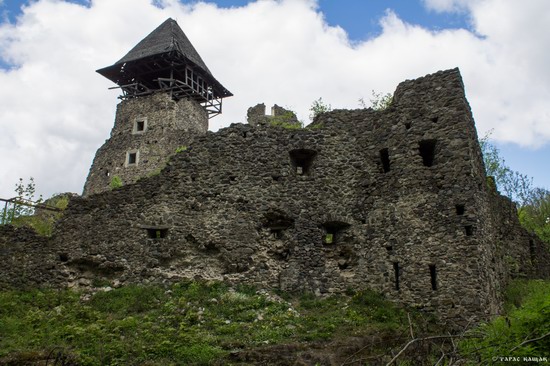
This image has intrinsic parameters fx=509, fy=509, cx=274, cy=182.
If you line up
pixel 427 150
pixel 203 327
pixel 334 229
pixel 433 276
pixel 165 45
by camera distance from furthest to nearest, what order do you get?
1. pixel 165 45
2. pixel 334 229
3. pixel 427 150
4. pixel 433 276
5. pixel 203 327

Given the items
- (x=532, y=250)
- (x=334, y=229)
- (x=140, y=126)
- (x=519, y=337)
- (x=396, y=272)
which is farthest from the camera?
(x=140, y=126)

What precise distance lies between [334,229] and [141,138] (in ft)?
59.0

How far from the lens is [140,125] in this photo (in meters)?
29.9

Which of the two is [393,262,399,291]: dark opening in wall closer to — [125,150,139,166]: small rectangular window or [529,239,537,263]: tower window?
[529,239,537,263]: tower window

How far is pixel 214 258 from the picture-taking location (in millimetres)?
13719

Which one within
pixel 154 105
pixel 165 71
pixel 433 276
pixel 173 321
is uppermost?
pixel 165 71

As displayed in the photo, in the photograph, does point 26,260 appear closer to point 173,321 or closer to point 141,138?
point 173,321

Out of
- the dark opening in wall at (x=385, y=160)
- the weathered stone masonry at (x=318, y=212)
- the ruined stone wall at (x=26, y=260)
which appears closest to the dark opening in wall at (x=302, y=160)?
the weathered stone masonry at (x=318, y=212)

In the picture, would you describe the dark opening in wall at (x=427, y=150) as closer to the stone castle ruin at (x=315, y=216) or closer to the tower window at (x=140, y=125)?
the stone castle ruin at (x=315, y=216)

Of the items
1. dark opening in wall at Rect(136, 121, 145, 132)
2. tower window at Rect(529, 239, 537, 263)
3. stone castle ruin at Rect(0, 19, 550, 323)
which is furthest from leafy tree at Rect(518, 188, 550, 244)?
dark opening in wall at Rect(136, 121, 145, 132)

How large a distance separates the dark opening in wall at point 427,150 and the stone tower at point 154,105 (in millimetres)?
15820

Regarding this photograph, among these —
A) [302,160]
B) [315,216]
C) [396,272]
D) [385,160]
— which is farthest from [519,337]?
[302,160]

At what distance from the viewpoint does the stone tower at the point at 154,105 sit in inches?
1110

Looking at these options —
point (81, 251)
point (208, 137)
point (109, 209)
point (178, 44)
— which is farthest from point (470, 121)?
point (178, 44)
